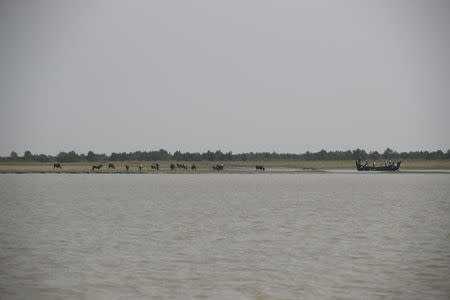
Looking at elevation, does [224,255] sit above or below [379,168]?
below

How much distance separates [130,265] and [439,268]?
30.4 ft

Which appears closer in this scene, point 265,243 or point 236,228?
point 265,243

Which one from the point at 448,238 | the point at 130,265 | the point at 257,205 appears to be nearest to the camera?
the point at 130,265

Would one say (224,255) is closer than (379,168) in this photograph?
Yes

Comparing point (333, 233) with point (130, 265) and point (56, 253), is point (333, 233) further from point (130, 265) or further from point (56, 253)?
point (56, 253)

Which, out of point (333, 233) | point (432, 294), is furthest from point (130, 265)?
point (333, 233)

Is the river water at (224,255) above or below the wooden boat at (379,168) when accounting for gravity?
below

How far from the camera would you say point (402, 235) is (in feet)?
69.4

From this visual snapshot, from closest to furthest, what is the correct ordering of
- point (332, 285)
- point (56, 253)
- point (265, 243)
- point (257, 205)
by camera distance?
point (332, 285), point (56, 253), point (265, 243), point (257, 205)

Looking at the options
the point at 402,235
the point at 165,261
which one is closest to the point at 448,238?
the point at 402,235

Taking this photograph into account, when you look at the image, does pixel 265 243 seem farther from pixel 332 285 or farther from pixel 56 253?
pixel 56 253

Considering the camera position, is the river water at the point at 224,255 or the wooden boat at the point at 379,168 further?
the wooden boat at the point at 379,168

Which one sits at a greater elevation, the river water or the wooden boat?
the wooden boat

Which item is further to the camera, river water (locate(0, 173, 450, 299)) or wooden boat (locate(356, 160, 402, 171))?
wooden boat (locate(356, 160, 402, 171))
